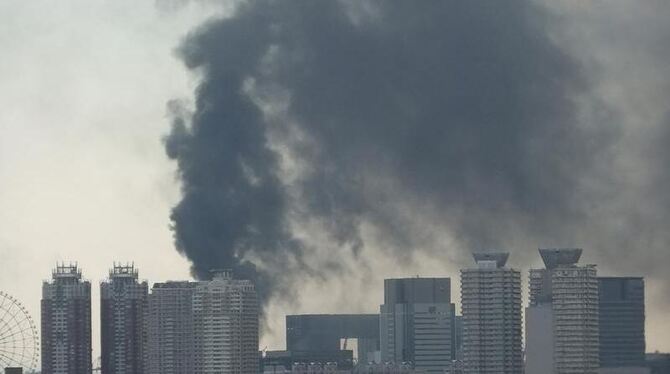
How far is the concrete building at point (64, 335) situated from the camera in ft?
646

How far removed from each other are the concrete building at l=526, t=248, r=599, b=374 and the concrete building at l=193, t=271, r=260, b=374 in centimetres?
2103

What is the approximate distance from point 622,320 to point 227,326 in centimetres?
2641

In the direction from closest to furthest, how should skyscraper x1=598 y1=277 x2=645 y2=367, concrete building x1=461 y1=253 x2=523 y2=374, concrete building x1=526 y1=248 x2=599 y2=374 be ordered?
concrete building x1=526 y1=248 x2=599 y2=374 < concrete building x1=461 y1=253 x2=523 y2=374 < skyscraper x1=598 y1=277 x2=645 y2=367

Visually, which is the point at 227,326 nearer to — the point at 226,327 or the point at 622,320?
the point at 226,327

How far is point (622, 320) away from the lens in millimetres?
196000

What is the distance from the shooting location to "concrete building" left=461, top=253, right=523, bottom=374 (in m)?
187

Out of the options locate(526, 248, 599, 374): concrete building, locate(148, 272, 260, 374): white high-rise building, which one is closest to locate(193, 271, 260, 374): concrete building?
locate(148, 272, 260, 374): white high-rise building

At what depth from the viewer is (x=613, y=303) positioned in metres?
195

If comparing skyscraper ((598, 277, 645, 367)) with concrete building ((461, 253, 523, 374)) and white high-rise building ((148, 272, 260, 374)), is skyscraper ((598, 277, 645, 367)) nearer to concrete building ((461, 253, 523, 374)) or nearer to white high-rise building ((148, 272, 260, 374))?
concrete building ((461, 253, 523, 374))

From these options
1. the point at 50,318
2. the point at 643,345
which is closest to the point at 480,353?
the point at 643,345

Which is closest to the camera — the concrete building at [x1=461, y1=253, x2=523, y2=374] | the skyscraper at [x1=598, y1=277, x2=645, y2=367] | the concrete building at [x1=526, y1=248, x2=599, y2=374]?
the concrete building at [x1=526, y1=248, x2=599, y2=374]

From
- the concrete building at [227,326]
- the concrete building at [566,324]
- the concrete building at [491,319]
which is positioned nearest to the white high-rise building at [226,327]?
the concrete building at [227,326]

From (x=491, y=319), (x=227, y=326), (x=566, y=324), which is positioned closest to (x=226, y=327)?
(x=227, y=326)

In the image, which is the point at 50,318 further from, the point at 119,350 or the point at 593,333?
the point at 593,333
